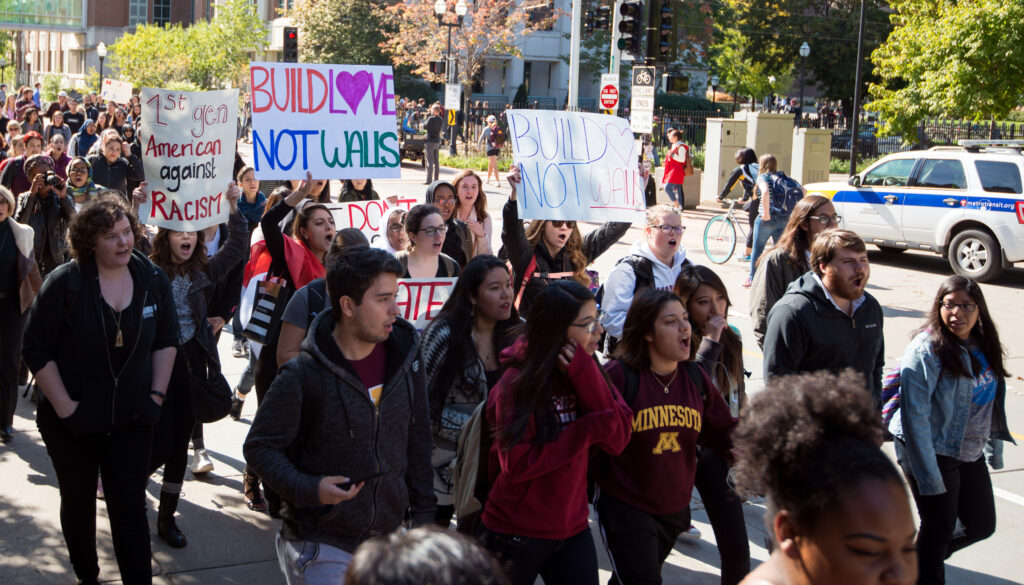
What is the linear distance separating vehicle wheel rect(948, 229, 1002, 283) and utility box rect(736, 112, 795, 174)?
32.5ft

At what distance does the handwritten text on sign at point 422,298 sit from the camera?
5531 millimetres

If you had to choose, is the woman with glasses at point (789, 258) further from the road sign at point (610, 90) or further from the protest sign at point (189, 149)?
the road sign at point (610, 90)

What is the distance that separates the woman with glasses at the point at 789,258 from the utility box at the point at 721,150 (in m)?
19.1

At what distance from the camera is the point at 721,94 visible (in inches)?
2803

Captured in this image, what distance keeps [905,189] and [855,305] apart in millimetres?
12423

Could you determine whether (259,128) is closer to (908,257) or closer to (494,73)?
(908,257)

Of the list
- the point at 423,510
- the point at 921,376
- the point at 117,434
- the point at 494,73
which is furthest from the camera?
the point at 494,73

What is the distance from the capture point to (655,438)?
4.00 m

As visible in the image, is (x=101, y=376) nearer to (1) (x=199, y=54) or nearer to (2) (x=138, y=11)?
(1) (x=199, y=54)

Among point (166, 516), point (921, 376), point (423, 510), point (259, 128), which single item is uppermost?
point (259, 128)

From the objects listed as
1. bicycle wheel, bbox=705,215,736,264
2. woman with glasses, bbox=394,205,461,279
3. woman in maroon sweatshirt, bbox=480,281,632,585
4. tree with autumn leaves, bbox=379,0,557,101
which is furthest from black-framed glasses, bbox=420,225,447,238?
tree with autumn leaves, bbox=379,0,557,101

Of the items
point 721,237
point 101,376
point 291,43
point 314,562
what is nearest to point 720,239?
point 721,237

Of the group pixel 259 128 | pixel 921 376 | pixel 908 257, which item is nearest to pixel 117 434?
pixel 259 128

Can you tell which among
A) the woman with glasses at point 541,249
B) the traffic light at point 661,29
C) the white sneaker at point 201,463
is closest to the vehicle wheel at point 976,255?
the traffic light at point 661,29
